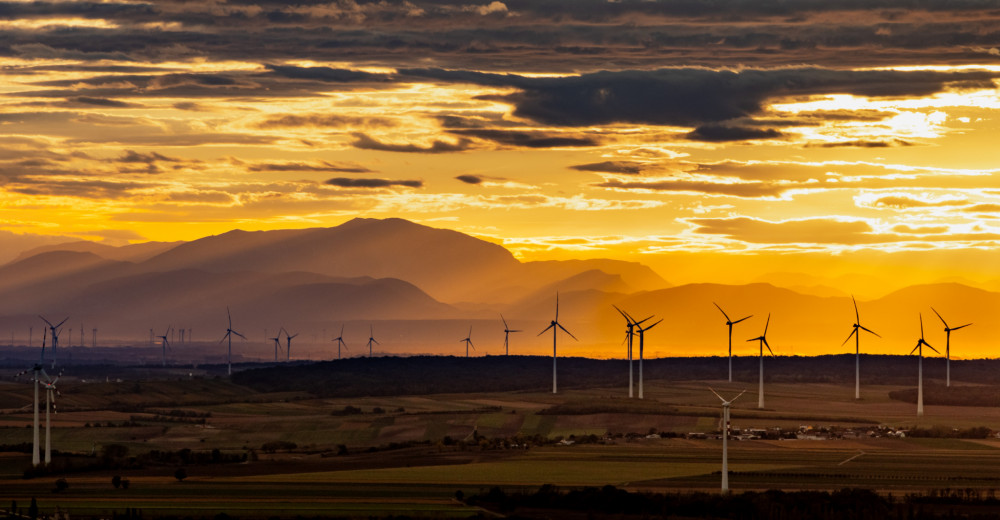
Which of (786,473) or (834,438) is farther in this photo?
(834,438)

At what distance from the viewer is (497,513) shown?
363ft

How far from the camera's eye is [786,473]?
462ft

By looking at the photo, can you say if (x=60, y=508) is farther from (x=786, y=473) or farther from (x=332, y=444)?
(x=332, y=444)

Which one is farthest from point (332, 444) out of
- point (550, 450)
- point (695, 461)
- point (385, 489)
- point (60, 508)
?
point (60, 508)

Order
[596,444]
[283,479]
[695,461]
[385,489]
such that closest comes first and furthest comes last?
[385,489]
[283,479]
[695,461]
[596,444]

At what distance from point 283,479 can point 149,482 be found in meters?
12.2

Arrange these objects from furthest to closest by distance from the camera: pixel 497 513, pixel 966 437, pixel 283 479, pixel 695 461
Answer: pixel 966 437 < pixel 695 461 < pixel 283 479 < pixel 497 513

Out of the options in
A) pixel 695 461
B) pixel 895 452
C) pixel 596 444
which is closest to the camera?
pixel 695 461

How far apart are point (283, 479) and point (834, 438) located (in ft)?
284

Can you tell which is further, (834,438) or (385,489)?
(834,438)

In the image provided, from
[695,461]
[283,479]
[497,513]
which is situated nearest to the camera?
[497,513]

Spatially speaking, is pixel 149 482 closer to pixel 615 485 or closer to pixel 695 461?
pixel 615 485

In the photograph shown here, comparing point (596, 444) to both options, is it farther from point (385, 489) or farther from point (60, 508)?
point (60, 508)

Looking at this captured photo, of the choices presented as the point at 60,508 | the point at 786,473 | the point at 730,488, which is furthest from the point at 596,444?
the point at 60,508
